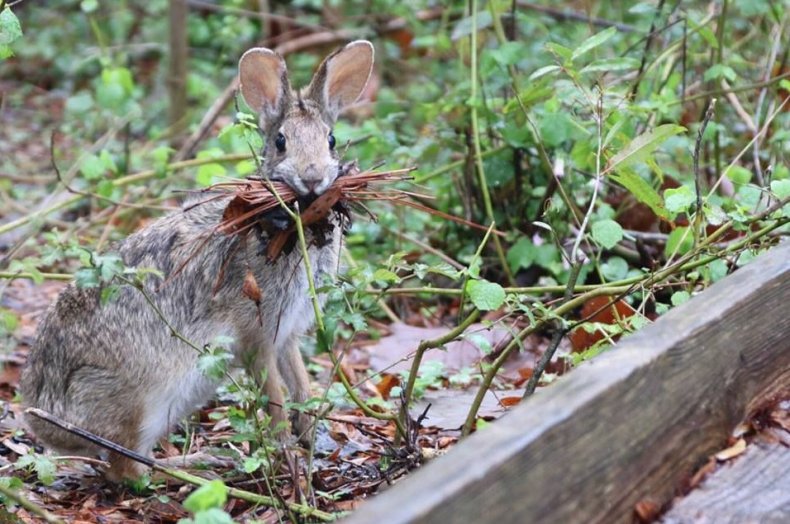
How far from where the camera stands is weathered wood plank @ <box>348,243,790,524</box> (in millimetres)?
2285

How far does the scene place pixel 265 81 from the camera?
16.5 feet

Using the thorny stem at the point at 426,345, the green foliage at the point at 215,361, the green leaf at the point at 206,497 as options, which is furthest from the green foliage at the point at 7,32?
the green leaf at the point at 206,497

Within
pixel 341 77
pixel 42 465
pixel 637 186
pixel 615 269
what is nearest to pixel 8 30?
pixel 42 465

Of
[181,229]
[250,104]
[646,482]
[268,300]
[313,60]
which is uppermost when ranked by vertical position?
[313,60]

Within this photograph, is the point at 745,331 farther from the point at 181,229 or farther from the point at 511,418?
the point at 181,229

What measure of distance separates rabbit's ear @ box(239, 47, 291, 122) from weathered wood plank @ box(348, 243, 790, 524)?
2.09 metres

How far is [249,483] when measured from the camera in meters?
4.25

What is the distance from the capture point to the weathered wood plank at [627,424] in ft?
7.50

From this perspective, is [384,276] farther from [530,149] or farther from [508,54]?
[530,149]

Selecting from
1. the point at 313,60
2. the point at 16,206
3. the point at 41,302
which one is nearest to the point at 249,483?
the point at 41,302

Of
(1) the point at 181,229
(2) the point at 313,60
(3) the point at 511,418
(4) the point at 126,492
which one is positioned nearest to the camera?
(3) the point at 511,418

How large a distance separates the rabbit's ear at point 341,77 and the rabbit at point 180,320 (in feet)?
0.05

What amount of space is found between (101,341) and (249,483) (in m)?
0.88

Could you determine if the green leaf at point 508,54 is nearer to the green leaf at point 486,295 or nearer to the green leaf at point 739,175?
the green leaf at point 739,175
